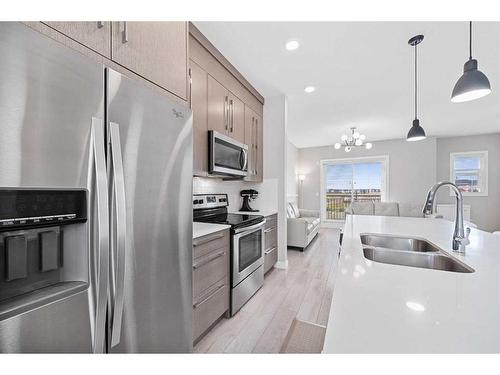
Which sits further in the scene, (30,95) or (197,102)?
(197,102)

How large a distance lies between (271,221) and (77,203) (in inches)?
99.7

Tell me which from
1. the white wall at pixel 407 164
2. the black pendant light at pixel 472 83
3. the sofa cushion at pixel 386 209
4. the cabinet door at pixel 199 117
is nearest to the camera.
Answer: the black pendant light at pixel 472 83

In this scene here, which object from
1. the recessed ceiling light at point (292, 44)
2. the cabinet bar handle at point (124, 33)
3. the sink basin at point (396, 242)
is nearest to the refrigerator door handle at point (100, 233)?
the cabinet bar handle at point (124, 33)

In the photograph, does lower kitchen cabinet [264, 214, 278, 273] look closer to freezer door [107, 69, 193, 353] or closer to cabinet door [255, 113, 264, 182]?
cabinet door [255, 113, 264, 182]

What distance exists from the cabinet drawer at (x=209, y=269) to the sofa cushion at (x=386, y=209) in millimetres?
5234

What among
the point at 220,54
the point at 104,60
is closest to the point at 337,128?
the point at 220,54

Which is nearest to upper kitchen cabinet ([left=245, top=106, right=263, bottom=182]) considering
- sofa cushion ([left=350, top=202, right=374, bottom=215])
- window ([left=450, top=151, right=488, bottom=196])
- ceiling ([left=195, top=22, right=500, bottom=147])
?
ceiling ([left=195, top=22, right=500, bottom=147])

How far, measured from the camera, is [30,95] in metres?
0.66

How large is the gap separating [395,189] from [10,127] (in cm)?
762

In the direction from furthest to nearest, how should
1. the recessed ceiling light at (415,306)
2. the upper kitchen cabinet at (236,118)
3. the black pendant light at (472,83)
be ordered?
the upper kitchen cabinet at (236,118) < the black pendant light at (472,83) < the recessed ceiling light at (415,306)

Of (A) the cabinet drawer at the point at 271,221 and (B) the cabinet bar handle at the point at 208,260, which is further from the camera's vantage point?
(A) the cabinet drawer at the point at 271,221

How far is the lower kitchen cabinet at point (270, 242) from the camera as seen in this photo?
9.62 feet

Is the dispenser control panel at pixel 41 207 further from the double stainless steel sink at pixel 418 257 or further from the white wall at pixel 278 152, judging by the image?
the white wall at pixel 278 152
